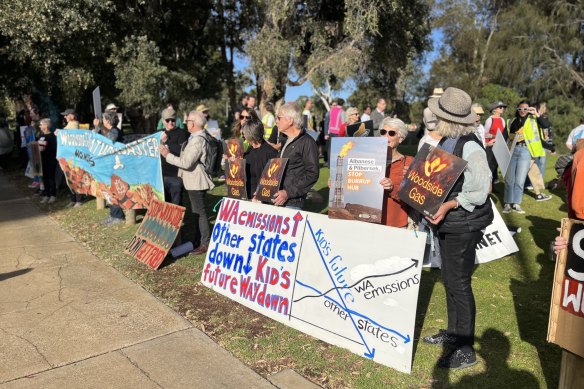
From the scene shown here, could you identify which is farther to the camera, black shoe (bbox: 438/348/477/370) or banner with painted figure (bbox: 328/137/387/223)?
banner with painted figure (bbox: 328/137/387/223)

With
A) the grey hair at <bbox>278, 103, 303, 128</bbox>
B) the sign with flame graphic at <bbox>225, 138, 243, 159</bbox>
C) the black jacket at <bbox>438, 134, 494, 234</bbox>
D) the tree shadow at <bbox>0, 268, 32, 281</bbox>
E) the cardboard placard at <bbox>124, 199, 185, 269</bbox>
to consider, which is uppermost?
the grey hair at <bbox>278, 103, 303, 128</bbox>

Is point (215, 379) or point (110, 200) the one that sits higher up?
point (110, 200)

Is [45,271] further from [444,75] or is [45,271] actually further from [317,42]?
[444,75]

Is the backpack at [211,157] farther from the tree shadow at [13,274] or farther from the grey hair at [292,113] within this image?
the tree shadow at [13,274]

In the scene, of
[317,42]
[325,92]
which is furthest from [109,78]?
[325,92]

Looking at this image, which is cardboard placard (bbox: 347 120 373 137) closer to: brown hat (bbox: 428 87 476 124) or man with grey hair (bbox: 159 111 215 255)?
man with grey hair (bbox: 159 111 215 255)

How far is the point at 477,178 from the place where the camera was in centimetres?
316

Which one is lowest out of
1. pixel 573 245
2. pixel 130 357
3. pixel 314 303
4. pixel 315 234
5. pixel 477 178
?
pixel 130 357

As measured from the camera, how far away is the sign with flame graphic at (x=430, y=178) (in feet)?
10.3

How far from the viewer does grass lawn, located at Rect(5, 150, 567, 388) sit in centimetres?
334

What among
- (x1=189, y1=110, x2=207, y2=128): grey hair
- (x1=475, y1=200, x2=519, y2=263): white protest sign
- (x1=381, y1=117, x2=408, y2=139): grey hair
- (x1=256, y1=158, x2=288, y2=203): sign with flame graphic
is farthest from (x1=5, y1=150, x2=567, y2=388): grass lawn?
(x1=189, y1=110, x2=207, y2=128): grey hair

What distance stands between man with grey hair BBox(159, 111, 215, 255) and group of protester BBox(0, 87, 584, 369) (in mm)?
13

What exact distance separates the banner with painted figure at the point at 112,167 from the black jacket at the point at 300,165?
96.7 inches

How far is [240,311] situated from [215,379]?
3.62 feet
